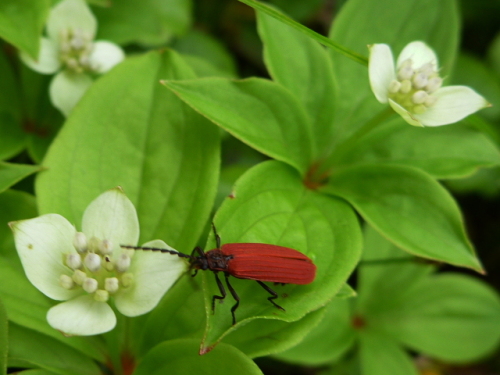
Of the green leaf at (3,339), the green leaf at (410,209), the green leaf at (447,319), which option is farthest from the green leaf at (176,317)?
the green leaf at (447,319)

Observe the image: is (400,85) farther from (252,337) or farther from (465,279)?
(465,279)

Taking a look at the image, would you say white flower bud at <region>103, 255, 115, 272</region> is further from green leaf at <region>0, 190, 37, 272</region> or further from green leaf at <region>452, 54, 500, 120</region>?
green leaf at <region>452, 54, 500, 120</region>

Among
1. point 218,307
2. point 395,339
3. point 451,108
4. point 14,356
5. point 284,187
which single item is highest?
point 451,108

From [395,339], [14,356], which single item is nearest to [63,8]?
[14,356]

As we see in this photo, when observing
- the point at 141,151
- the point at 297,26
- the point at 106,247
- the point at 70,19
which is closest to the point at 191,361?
the point at 106,247

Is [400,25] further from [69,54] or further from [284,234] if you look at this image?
[69,54]

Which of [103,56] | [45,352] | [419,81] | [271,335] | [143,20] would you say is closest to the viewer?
[271,335]
